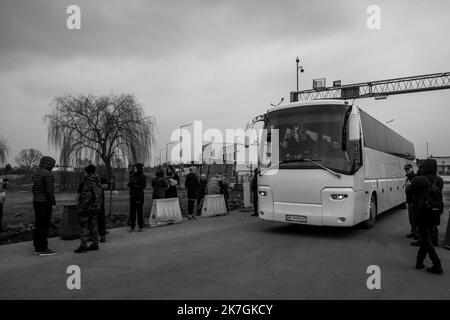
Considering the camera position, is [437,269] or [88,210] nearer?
[437,269]

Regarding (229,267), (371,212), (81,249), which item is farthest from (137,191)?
(371,212)

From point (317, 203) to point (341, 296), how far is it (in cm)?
429

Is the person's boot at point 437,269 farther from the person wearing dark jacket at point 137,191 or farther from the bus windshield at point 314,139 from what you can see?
the person wearing dark jacket at point 137,191

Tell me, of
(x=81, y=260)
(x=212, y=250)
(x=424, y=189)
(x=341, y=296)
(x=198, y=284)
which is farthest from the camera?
(x=212, y=250)

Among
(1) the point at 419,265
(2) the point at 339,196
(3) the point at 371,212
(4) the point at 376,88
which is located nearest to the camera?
(1) the point at 419,265

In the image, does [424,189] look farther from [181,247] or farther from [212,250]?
Answer: [181,247]

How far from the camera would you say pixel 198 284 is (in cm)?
549

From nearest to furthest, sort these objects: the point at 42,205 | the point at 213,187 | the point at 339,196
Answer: the point at 42,205 → the point at 339,196 → the point at 213,187

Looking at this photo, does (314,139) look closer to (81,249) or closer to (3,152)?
(81,249)

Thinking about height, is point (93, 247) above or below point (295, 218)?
below

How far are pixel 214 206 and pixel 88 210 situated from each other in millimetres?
7060

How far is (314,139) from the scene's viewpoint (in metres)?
9.39
